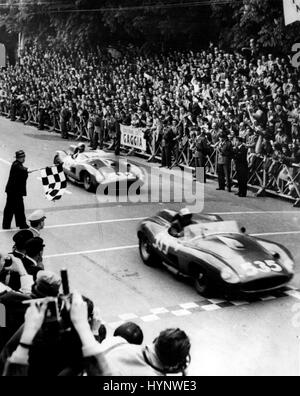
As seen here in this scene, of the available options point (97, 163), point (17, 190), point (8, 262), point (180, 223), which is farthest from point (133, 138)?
point (8, 262)

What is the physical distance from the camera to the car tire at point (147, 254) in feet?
36.0

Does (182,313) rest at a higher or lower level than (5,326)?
lower

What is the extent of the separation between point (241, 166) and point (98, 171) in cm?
370

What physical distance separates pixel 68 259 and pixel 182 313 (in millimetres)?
3140

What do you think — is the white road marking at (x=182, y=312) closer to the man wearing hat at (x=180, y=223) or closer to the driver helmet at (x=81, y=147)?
the man wearing hat at (x=180, y=223)

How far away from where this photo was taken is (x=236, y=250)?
31.9 feet

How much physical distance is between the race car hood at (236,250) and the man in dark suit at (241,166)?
658cm

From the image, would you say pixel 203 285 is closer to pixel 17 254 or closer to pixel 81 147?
pixel 17 254

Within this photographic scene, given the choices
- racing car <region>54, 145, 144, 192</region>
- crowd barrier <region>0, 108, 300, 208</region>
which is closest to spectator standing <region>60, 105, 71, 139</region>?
crowd barrier <region>0, 108, 300, 208</region>

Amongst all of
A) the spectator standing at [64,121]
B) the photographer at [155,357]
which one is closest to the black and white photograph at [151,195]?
the photographer at [155,357]

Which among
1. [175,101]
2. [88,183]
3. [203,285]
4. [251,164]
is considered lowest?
[203,285]
